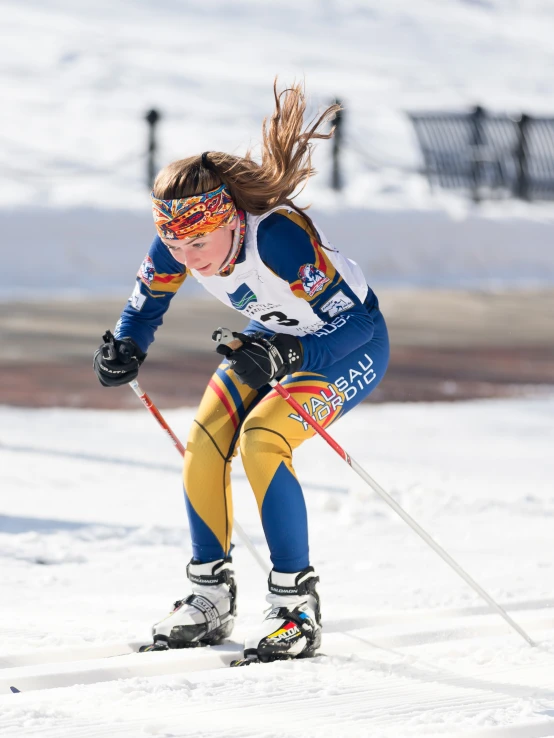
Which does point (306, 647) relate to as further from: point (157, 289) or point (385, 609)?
point (157, 289)

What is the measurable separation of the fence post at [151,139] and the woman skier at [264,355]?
1346 centimetres

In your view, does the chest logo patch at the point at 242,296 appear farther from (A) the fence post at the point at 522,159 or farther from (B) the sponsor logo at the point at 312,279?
(A) the fence post at the point at 522,159

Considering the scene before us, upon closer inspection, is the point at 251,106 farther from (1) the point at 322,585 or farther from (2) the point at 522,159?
(1) the point at 322,585

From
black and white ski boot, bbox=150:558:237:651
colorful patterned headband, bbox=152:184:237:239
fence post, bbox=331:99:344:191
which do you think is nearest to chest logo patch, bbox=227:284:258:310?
colorful patterned headband, bbox=152:184:237:239

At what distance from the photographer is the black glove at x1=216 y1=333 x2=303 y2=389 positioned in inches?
136

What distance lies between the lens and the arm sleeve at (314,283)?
3645 mm

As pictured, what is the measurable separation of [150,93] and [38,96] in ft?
13.9

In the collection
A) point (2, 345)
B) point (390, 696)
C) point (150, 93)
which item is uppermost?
point (150, 93)

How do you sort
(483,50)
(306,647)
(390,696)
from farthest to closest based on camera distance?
(483,50)
(306,647)
(390,696)

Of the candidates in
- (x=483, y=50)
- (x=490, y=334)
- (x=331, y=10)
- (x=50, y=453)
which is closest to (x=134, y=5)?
(x=331, y=10)

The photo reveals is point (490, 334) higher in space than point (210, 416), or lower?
higher

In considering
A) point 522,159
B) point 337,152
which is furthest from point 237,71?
point 337,152

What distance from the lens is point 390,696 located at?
10.8 ft

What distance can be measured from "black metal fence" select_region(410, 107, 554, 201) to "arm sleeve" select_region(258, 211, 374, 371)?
16.9 m
